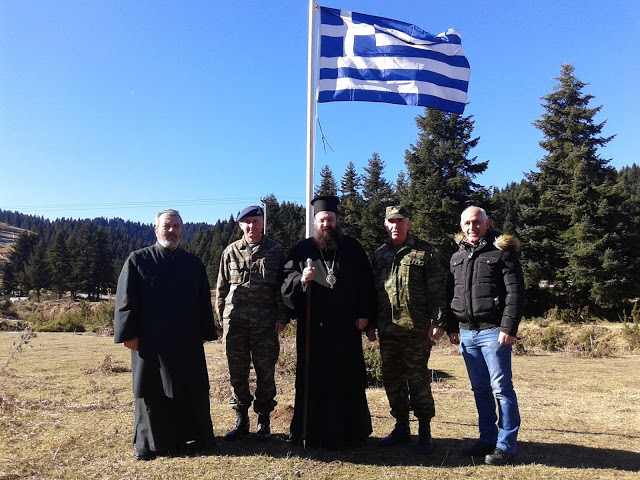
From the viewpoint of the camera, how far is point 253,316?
4348 mm

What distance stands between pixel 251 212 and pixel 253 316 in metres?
1.03

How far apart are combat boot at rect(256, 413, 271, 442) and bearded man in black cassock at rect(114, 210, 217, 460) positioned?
50 centimetres

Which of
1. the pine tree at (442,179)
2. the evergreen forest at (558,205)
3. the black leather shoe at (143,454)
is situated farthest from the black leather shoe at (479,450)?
the pine tree at (442,179)

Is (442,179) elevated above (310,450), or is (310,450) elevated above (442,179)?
(442,179)

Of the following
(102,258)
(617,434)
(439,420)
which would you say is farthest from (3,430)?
(102,258)

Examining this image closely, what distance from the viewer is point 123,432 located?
464 cm

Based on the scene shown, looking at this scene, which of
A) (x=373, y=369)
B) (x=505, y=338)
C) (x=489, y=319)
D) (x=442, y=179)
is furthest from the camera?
(x=442, y=179)

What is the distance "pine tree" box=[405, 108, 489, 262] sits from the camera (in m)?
27.6

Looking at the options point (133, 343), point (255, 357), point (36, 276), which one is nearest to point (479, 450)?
point (255, 357)

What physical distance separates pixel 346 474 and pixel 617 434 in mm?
3409

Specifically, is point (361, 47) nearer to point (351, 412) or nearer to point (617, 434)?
point (351, 412)

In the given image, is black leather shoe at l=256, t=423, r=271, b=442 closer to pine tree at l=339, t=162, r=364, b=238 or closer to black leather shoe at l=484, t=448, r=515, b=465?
black leather shoe at l=484, t=448, r=515, b=465

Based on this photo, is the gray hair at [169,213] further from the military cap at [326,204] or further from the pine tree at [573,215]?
the pine tree at [573,215]

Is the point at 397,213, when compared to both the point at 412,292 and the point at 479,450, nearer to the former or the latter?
the point at 412,292
